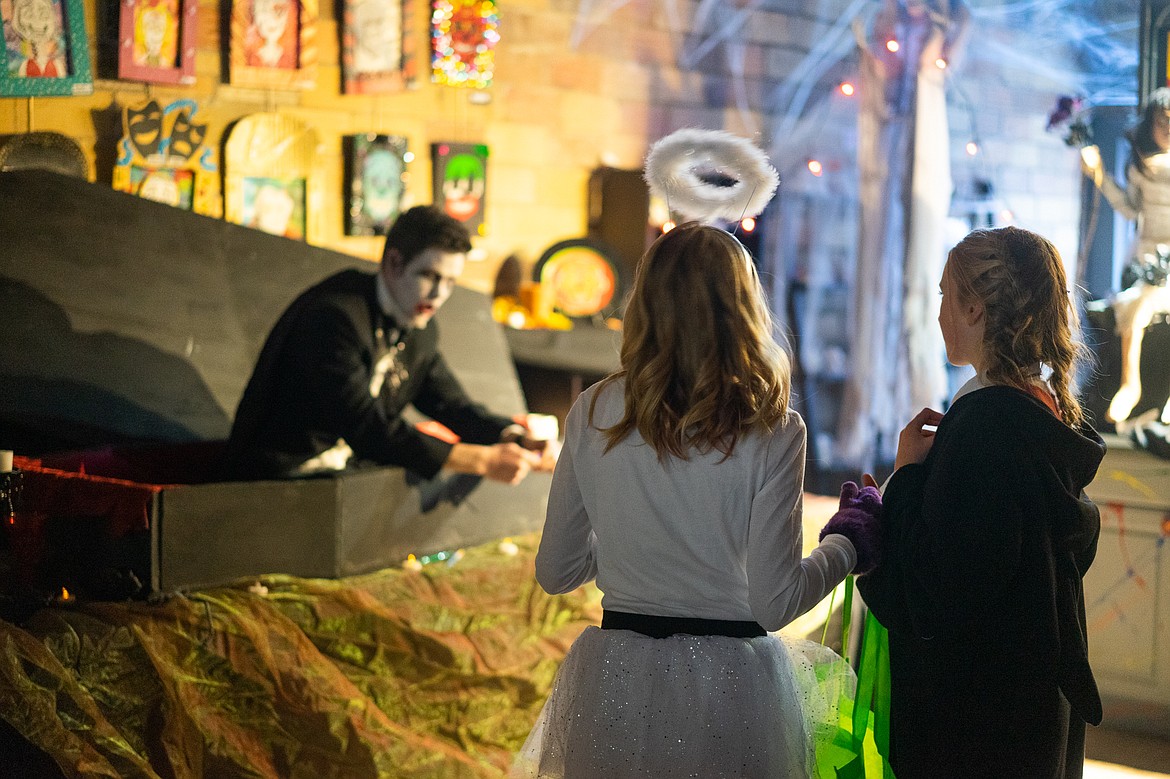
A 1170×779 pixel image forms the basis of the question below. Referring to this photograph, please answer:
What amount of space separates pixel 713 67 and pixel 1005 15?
1.81 metres

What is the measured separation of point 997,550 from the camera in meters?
1.43

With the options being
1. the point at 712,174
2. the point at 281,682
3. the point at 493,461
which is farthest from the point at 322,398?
the point at 712,174

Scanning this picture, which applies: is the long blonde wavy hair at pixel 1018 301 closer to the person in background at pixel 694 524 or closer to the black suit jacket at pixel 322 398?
the person in background at pixel 694 524

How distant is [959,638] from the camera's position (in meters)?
1.49

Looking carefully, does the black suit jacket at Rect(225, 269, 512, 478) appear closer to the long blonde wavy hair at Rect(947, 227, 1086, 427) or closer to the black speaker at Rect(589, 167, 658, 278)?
the long blonde wavy hair at Rect(947, 227, 1086, 427)

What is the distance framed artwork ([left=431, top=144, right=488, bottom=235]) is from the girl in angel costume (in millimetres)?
3301

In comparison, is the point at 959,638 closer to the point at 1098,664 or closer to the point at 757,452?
the point at 757,452

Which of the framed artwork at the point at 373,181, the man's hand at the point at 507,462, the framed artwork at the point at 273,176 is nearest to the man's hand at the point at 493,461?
the man's hand at the point at 507,462

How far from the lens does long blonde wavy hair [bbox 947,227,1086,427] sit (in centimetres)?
152

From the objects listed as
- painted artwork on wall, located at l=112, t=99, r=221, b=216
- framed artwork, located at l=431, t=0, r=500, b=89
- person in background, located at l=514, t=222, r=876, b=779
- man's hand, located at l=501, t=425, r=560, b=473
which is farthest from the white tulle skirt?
framed artwork, located at l=431, t=0, r=500, b=89

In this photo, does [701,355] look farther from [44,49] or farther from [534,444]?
[44,49]

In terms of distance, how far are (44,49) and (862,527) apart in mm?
3214

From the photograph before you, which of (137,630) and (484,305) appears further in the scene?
(484,305)

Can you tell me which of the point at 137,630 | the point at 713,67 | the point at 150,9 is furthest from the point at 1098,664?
the point at 150,9
